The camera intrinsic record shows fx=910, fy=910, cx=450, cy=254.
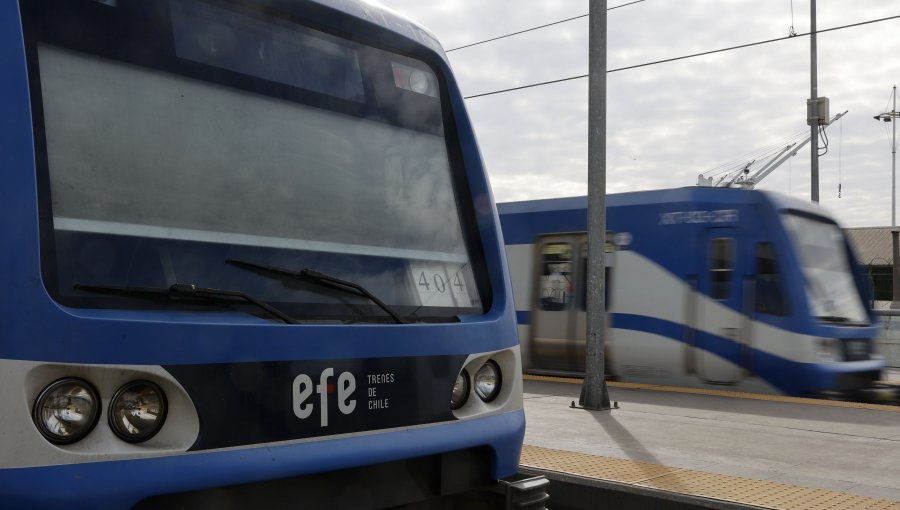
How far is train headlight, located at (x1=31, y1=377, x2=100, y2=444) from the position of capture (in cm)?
234

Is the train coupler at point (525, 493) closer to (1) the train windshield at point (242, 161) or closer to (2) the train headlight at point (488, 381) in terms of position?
(2) the train headlight at point (488, 381)

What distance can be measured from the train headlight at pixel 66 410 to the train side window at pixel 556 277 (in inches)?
461

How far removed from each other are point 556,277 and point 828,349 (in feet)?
13.7

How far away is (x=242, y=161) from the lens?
9.95 feet

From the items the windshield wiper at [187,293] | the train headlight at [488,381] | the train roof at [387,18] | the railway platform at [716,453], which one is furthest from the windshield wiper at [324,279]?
the railway platform at [716,453]

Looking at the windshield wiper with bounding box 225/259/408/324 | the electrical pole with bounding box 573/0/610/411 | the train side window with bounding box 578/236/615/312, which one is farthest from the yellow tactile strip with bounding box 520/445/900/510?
the train side window with bounding box 578/236/615/312

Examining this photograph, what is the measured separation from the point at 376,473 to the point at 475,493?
0.55 m

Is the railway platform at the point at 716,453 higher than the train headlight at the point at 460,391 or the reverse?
the reverse

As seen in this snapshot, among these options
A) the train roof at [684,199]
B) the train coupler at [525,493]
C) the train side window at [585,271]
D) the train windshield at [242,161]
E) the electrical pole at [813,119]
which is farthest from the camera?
the electrical pole at [813,119]

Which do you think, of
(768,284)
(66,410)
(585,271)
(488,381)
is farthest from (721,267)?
(66,410)

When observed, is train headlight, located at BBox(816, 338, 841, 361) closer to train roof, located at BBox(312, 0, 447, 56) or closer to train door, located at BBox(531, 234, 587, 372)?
train door, located at BBox(531, 234, 587, 372)

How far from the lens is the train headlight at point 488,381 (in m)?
3.48

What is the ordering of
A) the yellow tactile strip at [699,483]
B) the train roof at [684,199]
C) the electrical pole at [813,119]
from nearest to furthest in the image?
the yellow tactile strip at [699,483] < the train roof at [684,199] < the electrical pole at [813,119]

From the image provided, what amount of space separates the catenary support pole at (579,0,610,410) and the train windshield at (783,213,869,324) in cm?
332
